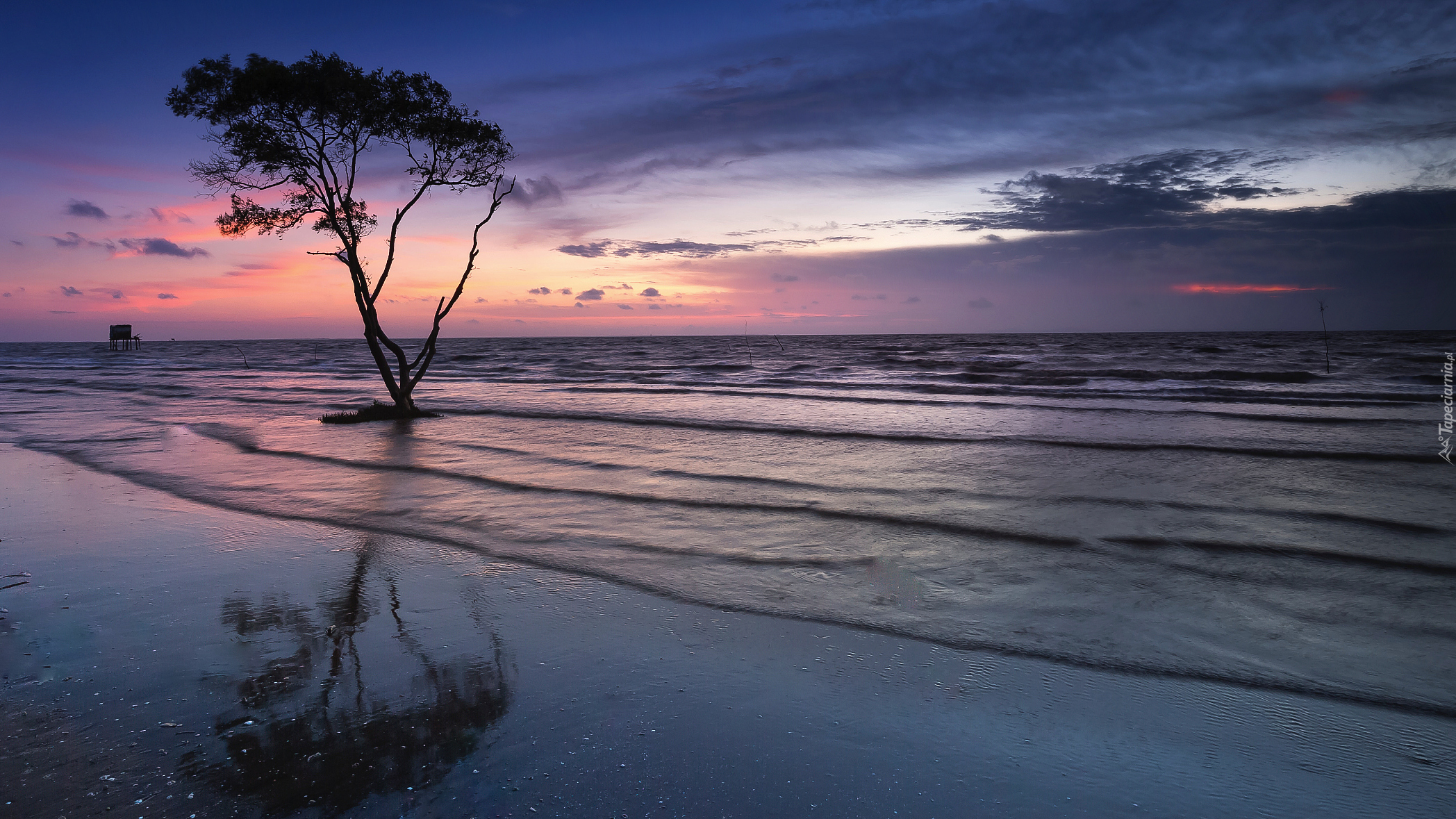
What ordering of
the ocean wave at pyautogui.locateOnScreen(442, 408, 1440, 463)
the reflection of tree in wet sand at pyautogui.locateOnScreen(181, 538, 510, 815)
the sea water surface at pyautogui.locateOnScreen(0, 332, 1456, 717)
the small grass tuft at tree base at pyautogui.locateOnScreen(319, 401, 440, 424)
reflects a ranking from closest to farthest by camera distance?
the reflection of tree in wet sand at pyautogui.locateOnScreen(181, 538, 510, 815) → the sea water surface at pyautogui.locateOnScreen(0, 332, 1456, 717) → the ocean wave at pyautogui.locateOnScreen(442, 408, 1440, 463) → the small grass tuft at tree base at pyautogui.locateOnScreen(319, 401, 440, 424)

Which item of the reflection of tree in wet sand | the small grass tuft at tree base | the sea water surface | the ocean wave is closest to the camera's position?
the reflection of tree in wet sand

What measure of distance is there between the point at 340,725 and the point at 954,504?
7994 millimetres

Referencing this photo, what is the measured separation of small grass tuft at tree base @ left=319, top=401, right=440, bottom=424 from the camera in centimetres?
1902

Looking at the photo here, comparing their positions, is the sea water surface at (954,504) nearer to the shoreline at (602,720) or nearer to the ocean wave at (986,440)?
the ocean wave at (986,440)

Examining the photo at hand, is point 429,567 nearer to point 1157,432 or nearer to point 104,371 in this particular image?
point 1157,432

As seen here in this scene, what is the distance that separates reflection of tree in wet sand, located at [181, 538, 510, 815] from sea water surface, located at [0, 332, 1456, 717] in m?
2.21

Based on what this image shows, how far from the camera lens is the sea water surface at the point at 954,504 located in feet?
18.3

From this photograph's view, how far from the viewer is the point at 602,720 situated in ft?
12.8

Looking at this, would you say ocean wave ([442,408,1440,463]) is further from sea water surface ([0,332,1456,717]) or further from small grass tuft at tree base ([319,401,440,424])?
small grass tuft at tree base ([319,401,440,424])

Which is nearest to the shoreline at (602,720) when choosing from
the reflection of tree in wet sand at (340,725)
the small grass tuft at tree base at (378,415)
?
the reflection of tree in wet sand at (340,725)

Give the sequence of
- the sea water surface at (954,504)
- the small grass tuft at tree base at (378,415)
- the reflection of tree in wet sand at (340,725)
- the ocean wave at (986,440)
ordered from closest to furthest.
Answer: the reflection of tree in wet sand at (340,725) → the sea water surface at (954,504) → the ocean wave at (986,440) → the small grass tuft at tree base at (378,415)

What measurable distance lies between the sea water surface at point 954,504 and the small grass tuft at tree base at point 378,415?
0.78m

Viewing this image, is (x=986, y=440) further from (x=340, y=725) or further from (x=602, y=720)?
(x=340, y=725)

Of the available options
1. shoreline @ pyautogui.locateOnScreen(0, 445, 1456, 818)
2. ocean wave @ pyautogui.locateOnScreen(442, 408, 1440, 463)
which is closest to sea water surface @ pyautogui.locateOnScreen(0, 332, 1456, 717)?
ocean wave @ pyautogui.locateOnScreen(442, 408, 1440, 463)
